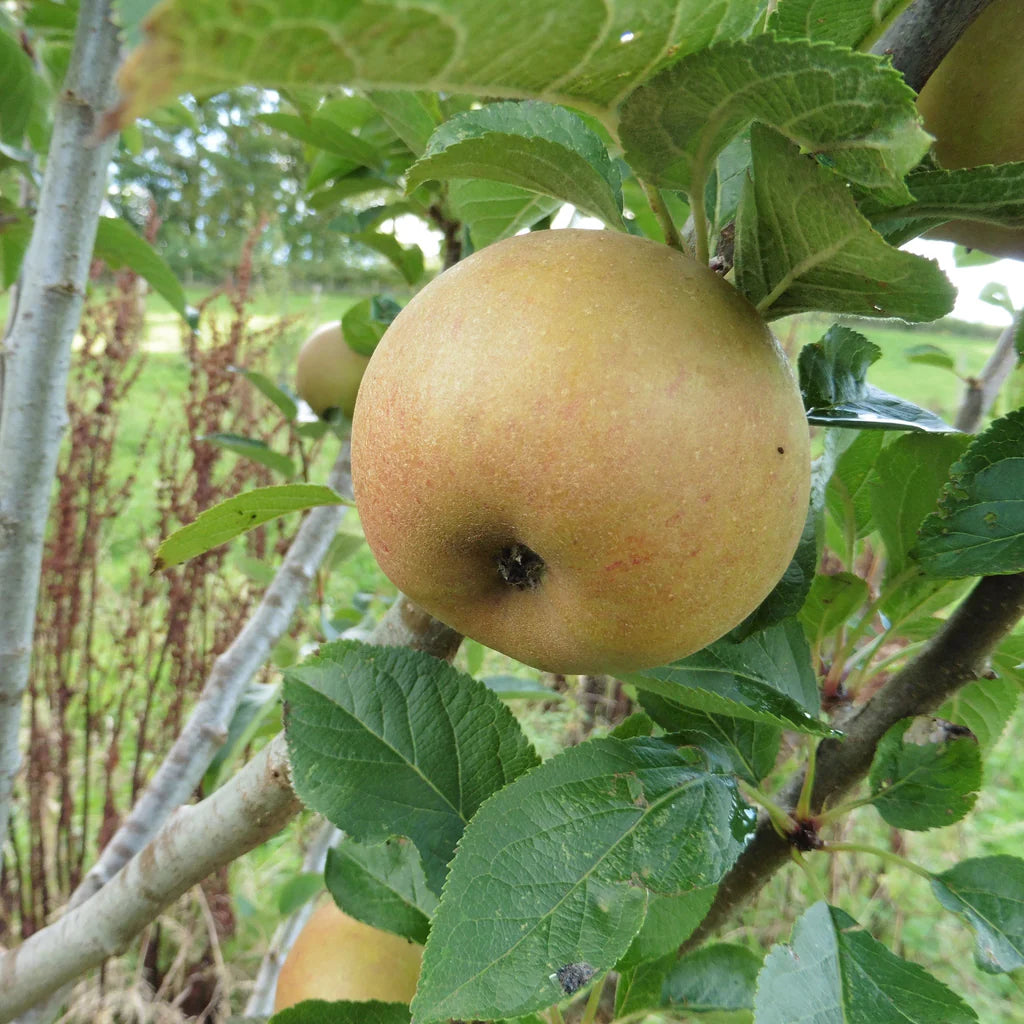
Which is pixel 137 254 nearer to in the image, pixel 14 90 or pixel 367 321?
pixel 14 90

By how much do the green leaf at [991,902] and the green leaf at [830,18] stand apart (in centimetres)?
58

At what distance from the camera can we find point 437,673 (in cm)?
67

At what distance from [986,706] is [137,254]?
4.37ft

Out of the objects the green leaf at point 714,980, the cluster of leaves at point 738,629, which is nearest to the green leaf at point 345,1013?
the cluster of leaves at point 738,629

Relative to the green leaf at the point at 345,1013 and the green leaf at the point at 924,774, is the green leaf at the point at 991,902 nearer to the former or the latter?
the green leaf at the point at 924,774

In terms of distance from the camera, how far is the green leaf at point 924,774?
2.09ft

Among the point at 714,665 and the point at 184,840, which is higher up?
the point at 714,665

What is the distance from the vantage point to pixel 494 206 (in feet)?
2.31

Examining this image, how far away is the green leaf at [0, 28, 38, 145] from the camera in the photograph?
121 cm

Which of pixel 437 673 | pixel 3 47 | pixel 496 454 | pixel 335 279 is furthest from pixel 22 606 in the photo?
pixel 335 279

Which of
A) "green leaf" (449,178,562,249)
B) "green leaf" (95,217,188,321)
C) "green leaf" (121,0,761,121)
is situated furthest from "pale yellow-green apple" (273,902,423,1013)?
"green leaf" (95,217,188,321)

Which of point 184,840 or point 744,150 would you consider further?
point 184,840

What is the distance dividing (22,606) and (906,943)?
2.34 metres

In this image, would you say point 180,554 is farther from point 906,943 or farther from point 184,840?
point 906,943
